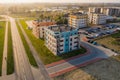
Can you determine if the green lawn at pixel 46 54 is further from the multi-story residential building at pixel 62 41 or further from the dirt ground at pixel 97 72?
the dirt ground at pixel 97 72


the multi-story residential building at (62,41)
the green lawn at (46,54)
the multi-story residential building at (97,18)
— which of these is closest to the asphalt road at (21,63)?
the green lawn at (46,54)

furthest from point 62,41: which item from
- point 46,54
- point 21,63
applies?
point 21,63

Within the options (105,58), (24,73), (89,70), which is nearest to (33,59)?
(24,73)

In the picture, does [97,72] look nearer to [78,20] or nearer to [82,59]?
[82,59]

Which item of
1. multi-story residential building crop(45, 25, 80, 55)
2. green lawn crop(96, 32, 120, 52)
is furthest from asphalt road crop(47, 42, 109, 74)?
green lawn crop(96, 32, 120, 52)

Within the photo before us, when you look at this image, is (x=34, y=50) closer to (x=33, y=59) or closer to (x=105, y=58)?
(x=33, y=59)

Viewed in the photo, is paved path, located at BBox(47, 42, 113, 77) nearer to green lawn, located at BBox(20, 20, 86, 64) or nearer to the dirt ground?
the dirt ground
